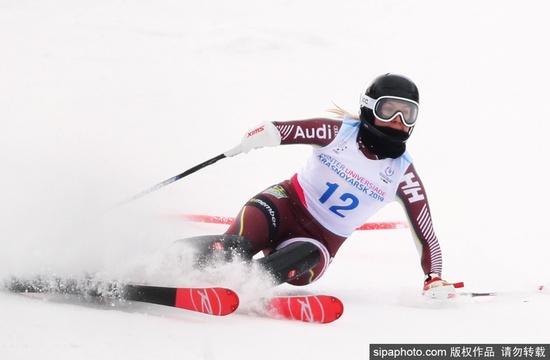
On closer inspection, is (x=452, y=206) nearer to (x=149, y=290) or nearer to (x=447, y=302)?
(x=447, y=302)

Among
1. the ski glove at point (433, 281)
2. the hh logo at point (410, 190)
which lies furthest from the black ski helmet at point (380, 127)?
the ski glove at point (433, 281)

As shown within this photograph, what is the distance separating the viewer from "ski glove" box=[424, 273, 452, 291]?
455 cm

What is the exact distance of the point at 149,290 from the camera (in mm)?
3639

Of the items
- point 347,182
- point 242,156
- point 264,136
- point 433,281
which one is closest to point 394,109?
point 347,182

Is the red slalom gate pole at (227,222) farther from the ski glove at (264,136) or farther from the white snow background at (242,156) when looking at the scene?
the ski glove at (264,136)

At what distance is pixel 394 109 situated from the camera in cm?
444

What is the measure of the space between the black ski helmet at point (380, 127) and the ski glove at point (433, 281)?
0.75 metres

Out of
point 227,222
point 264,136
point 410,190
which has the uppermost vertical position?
point 264,136

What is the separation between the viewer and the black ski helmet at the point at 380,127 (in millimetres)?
4434

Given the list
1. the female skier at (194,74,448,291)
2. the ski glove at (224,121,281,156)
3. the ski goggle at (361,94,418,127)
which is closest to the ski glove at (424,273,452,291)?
the female skier at (194,74,448,291)

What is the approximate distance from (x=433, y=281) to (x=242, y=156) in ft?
14.4

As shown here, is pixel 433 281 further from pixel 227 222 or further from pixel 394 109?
pixel 227 222

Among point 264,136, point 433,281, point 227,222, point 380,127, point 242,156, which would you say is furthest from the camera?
point 242,156

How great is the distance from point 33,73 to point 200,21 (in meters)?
3.89
